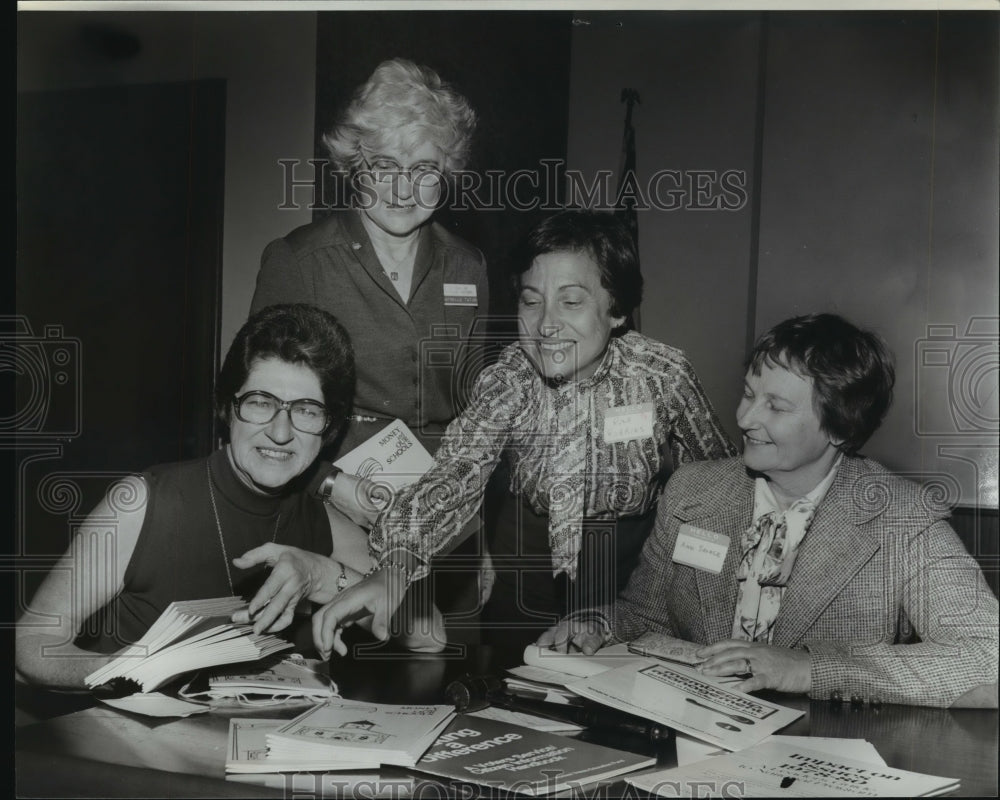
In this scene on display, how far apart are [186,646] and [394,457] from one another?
0.76 meters

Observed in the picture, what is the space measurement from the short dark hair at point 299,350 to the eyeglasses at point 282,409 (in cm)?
3

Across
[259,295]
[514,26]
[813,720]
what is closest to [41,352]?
[259,295]

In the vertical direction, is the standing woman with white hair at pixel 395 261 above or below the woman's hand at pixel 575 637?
above

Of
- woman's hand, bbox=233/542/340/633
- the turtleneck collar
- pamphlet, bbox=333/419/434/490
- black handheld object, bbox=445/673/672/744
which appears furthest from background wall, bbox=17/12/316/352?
black handheld object, bbox=445/673/672/744

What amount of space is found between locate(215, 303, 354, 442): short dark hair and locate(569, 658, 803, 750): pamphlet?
104 centimetres

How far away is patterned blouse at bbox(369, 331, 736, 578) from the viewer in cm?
273

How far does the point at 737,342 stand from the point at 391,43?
1291 millimetres

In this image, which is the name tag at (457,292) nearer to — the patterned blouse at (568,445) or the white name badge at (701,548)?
the patterned blouse at (568,445)

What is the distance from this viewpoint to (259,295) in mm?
2764

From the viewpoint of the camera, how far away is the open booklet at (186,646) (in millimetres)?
2594

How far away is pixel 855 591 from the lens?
252 cm

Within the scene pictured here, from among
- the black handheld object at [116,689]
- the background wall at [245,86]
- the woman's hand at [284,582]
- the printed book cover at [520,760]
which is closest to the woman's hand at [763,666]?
the printed book cover at [520,760]

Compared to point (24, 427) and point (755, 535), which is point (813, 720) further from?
point (24, 427)

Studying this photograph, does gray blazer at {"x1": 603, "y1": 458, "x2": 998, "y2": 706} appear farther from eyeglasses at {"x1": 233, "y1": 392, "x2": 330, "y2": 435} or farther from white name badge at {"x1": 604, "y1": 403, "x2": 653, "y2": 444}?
eyeglasses at {"x1": 233, "y1": 392, "x2": 330, "y2": 435}
